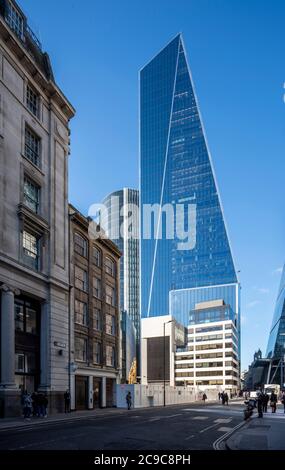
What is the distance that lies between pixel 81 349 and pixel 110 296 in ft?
42.6

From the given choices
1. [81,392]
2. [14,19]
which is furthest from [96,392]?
[14,19]

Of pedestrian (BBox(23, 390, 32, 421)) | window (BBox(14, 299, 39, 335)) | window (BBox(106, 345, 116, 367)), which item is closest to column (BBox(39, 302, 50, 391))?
window (BBox(14, 299, 39, 335))

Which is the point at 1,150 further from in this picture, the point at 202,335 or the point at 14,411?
the point at 202,335

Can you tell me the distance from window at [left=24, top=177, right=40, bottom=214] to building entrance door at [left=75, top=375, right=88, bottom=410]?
18.8 m

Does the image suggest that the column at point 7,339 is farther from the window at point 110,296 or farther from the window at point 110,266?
the window at point 110,266

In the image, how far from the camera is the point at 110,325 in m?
69.2

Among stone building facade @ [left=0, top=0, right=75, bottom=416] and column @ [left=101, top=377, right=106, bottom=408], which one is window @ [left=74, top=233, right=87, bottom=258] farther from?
column @ [left=101, top=377, right=106, bottom=408]

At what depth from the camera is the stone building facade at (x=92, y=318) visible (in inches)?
2159

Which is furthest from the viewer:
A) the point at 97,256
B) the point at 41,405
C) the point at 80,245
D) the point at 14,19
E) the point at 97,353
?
the point at 97,256

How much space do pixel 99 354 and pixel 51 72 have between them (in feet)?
102

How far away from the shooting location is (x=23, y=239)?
42312mm

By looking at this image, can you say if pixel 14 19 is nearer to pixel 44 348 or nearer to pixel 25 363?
pixel 44 348

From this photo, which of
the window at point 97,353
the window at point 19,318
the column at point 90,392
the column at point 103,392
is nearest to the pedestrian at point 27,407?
the window at point 19,318

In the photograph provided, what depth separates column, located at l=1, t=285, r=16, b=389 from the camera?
37.0 meters
